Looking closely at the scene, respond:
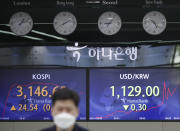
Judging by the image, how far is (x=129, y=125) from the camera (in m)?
7.62

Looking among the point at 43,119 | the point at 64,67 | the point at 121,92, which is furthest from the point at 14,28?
the point at 121,92

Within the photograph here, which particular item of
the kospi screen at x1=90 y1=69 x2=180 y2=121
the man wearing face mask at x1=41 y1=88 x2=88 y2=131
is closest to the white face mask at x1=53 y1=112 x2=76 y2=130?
the man wearing face mask at x1=41 y1=88 x2=88 y2=131

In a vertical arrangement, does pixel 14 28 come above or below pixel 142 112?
above

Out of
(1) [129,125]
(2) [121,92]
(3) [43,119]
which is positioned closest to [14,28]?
(3) [43,119]

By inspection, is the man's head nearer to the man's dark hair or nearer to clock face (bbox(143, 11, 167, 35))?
the man's dark hair

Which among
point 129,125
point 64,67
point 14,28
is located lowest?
point 129,125

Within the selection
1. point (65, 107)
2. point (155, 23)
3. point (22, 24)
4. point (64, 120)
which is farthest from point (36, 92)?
point (64, 120)

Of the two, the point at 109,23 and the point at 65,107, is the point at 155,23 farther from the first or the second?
the point at 65,107

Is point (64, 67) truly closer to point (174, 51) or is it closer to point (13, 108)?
point (13, 108)

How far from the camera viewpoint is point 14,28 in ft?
25.2

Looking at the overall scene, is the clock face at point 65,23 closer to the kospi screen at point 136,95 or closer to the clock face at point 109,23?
the clock face at point 109,23

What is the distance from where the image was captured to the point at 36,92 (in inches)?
302

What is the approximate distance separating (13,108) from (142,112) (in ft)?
7.66

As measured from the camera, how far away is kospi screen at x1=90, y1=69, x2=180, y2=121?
299 inches
